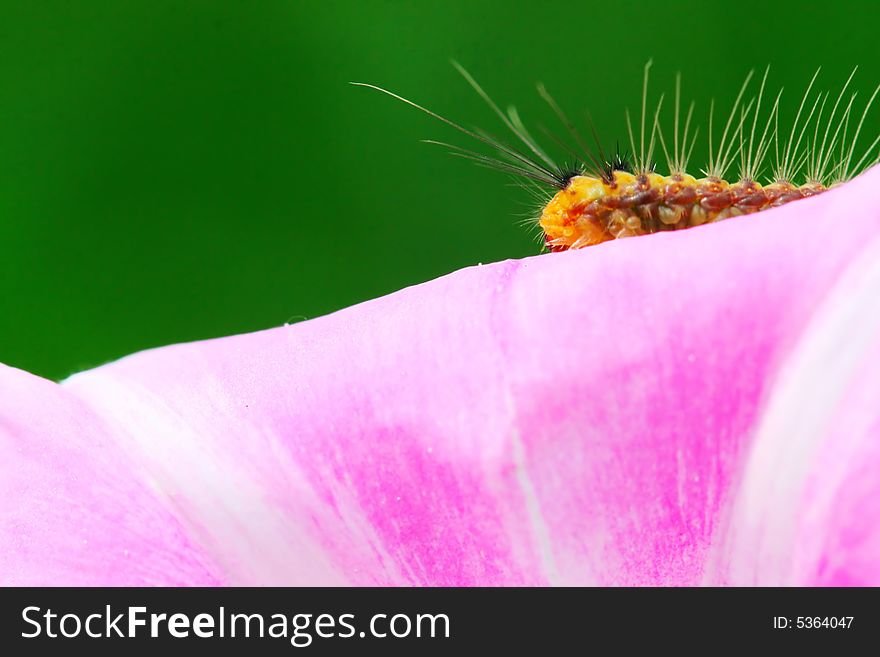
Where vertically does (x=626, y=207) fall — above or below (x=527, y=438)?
above

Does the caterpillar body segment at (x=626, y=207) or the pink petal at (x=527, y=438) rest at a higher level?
the caterpillar body segment at (x=626, y=207)

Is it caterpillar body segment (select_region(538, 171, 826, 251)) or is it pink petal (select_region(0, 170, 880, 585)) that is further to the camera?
caterpillar body segment (select_region(538, 171, 826, 251))

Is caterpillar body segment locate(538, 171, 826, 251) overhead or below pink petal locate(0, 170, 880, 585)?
overhead

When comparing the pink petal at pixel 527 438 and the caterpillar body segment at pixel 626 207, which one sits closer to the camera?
the pink petal at pixel 527 438

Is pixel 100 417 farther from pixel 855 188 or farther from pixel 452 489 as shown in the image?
pixel 855 188

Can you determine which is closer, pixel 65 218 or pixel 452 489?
pixel 452 489

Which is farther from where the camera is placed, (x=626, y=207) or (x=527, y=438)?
(x=626, y=207)
